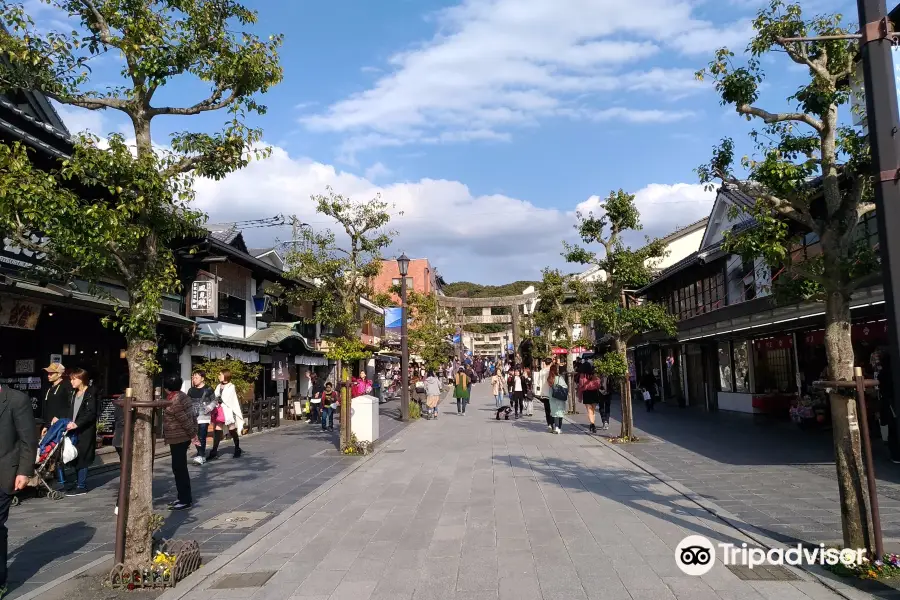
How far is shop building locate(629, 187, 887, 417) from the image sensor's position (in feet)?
47.3

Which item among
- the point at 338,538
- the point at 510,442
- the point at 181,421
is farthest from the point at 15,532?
the point at 510,442

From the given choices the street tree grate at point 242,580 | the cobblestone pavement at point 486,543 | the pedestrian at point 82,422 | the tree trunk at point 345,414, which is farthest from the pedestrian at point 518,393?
the street tree grate at point 242,580

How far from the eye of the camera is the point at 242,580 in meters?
5.82

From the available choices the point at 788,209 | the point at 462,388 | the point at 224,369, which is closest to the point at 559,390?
the point at 462,388

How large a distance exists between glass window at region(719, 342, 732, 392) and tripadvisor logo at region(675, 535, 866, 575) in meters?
18.3

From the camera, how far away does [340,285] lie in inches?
643

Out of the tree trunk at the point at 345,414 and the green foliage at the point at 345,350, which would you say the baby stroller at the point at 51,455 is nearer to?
the tree trunk at the point at 345,414

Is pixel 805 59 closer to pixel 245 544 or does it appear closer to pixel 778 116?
pixel 778 116

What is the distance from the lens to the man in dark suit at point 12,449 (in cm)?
533

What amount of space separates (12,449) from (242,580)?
222 cm

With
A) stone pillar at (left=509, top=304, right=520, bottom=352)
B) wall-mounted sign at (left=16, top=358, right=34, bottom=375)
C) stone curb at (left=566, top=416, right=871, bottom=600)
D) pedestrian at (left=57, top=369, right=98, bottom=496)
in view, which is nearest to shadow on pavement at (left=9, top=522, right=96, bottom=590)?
pedestrian at (left=57, top=369, right=98, bottom=496)

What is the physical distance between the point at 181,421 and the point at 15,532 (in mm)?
2152

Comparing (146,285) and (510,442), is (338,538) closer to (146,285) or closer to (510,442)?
(146,285)

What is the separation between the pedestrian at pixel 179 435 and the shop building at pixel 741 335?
9283 millimetres
